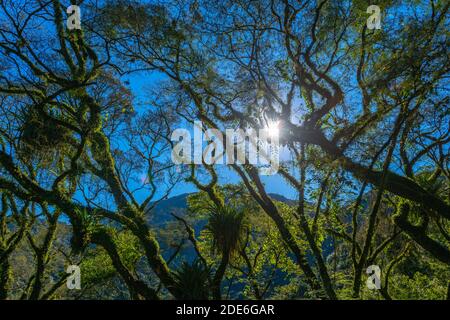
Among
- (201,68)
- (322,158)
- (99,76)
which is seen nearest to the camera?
(322,158)

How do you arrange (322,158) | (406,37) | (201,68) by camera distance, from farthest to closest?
(201,68) → (322,158) → (406,37)

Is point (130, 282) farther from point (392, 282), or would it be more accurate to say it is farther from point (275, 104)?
point (392, 282)

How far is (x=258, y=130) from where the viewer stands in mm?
10523

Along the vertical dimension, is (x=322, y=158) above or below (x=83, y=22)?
below

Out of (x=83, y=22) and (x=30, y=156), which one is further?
(x=83, y=22)

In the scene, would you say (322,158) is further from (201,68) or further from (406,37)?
(201,68)

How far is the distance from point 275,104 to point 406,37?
476 cm

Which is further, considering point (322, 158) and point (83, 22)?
point (83, 22)

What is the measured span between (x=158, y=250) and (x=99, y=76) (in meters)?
6.55
